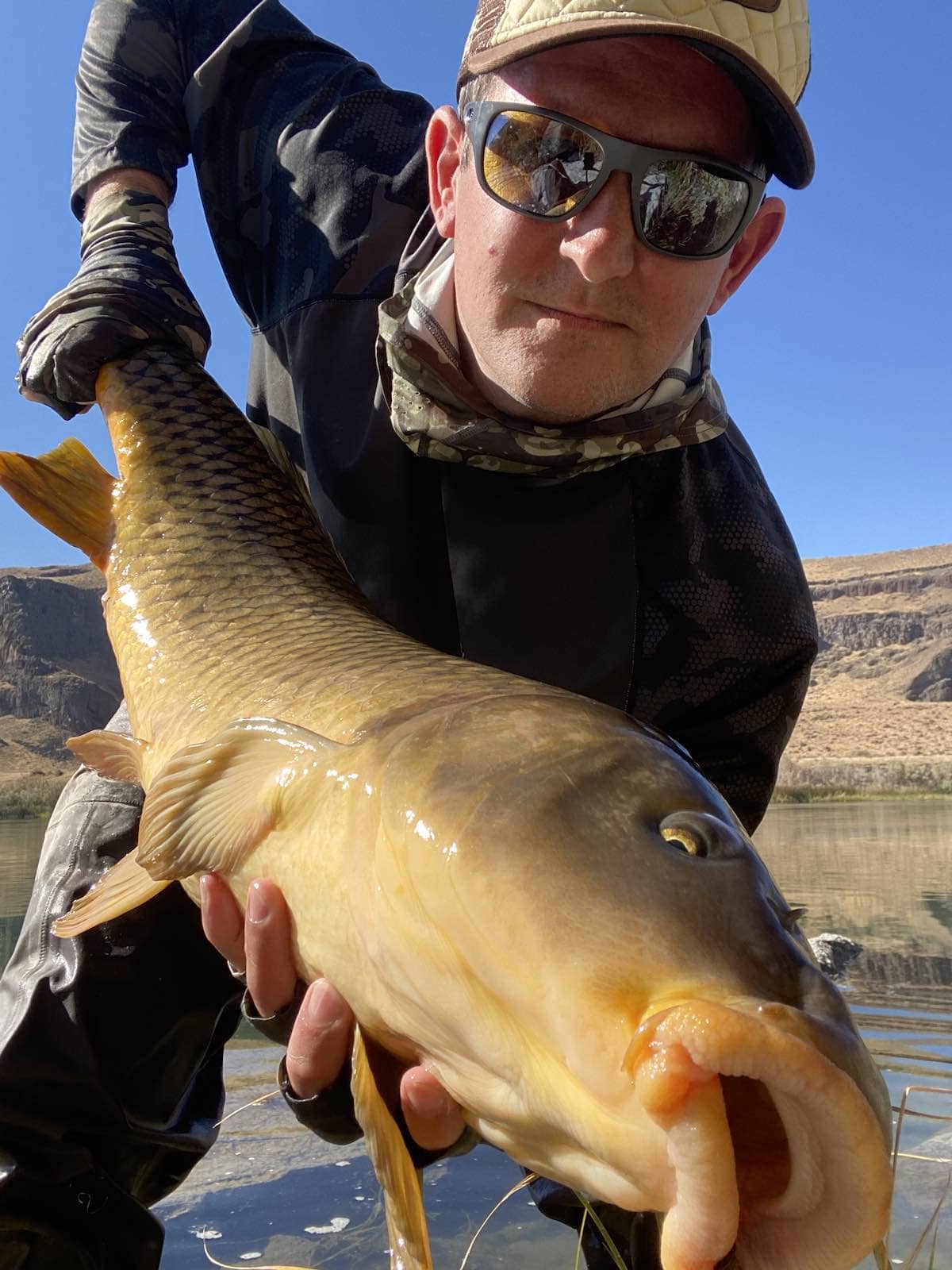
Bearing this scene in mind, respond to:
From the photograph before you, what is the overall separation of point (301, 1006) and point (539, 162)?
6.25 ft

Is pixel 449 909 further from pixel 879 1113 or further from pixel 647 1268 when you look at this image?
pixel 647 1268

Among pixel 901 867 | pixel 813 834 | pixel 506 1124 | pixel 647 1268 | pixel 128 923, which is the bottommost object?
pixel 813 834

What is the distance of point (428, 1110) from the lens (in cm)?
156

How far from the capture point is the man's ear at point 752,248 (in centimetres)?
303

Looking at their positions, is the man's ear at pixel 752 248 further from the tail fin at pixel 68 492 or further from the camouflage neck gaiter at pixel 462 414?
the tail fin at pixel 68 492

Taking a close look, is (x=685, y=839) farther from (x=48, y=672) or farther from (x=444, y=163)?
(x=48, y=672)

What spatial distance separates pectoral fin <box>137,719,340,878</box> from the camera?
69.5 inches

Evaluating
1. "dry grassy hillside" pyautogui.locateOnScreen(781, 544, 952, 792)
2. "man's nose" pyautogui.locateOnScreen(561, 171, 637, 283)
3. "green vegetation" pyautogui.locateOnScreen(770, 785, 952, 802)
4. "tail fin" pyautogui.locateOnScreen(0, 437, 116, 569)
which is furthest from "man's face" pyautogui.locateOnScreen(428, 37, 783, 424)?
"dry grassy hillside" pyautogui.locateOnScreen(781, 544, 952, 792)

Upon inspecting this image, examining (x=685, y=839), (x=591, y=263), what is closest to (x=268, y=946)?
(x=685, y=839)

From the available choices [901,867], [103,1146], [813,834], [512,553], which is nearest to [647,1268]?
[103,1146]

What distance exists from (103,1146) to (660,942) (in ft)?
6.49

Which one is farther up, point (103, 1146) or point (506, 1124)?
point (506, 1124)

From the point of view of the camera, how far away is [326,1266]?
3.12 metres

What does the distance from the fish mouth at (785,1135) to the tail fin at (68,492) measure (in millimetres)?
2160
